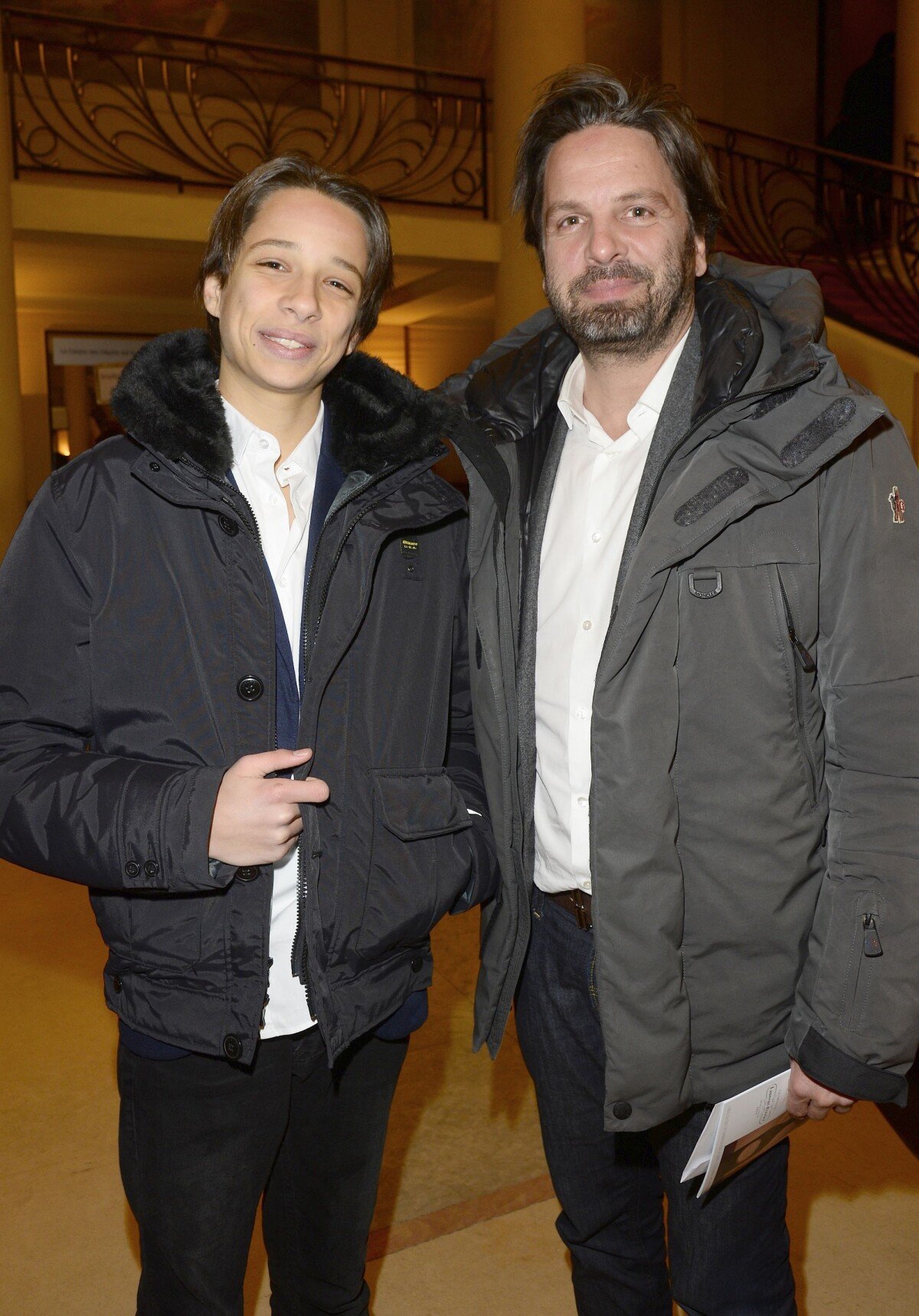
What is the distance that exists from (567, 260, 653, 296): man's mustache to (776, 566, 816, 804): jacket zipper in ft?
1.97

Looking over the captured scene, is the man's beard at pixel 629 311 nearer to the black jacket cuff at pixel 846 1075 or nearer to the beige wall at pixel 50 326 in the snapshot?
the black jacket cuff at pixel 846 1075

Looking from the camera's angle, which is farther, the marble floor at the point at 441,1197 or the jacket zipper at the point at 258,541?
the marble floor at the point at 441,1197

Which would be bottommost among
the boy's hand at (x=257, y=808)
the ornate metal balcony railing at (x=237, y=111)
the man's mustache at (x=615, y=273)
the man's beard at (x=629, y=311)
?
the boy's hand at (x=257, y=808)

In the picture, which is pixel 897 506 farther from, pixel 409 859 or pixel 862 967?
pixel 409 859

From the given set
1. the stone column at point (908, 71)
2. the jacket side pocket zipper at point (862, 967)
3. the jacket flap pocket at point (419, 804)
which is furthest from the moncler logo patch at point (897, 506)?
the stone column at point (908, 71)

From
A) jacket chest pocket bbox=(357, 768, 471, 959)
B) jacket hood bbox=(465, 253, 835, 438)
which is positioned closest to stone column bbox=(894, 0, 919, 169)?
jacket hood bbox=(465, 253, 835, 438)

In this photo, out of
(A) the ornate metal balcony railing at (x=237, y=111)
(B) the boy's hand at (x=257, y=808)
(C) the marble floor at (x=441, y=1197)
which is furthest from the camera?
(A) the ornate metal balcony railing at (x=237, y=111)

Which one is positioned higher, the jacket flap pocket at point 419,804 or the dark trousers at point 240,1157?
the jacket flap pocket at point 419,804

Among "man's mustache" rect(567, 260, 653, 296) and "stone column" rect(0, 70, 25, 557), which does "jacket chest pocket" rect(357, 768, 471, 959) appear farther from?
"stone column" rect(0, 70, 25, 557)

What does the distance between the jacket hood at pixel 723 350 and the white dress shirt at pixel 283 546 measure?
442 millimetres

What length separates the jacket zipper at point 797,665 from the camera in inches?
61.2

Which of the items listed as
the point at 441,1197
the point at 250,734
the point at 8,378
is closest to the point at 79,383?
the point at 8,378

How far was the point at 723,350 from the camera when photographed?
171 centimetres

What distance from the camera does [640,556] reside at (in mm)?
1556
